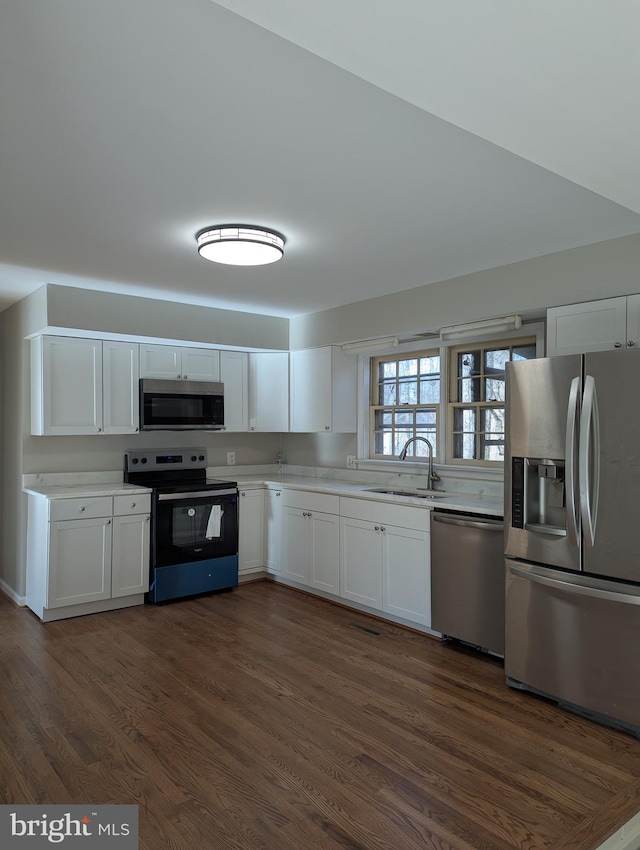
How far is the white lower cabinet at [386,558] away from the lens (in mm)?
3840

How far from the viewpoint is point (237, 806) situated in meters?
2.14

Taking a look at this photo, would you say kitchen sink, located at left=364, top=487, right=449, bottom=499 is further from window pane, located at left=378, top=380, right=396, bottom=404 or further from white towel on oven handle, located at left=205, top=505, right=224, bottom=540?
white towel on oven handle, located at left=205, top=505, right=224, bottom=540

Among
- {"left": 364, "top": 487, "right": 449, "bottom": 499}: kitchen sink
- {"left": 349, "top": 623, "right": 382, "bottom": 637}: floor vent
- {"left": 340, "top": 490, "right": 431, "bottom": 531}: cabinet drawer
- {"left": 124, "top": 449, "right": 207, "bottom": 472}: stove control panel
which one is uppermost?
{"left": 124, "top": 449, "right": 207, "bottom": 472}: stove control panel

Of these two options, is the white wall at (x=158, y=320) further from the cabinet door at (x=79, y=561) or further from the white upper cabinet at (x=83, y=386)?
the cabinet door at (x=79, y=561)

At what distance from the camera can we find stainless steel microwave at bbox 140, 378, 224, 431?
4754mm

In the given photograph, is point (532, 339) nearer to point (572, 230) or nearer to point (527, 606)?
point (572, 230)

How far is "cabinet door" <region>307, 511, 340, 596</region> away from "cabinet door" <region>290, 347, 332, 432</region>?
2.71 feet

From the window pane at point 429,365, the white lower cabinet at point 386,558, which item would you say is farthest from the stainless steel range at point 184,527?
the window pane at point 429,365

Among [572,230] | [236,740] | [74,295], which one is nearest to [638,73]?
[572,230]

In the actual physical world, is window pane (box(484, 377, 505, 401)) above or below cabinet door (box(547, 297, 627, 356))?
below

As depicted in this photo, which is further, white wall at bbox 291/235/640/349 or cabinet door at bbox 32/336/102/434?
cabinet door at bbox 32/336/102/434

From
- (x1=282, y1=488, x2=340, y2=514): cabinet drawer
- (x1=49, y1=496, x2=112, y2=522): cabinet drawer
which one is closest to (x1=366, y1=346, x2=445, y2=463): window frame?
(x1=282, y1=488, x2=340, y2=514): cabinet drawer

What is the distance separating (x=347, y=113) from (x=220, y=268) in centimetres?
190

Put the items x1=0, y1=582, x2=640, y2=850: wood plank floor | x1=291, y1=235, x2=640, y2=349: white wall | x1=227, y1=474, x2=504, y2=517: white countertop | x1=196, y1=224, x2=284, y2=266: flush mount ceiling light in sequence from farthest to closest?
1. x1=227, y1=474, x2=504, y2=517: white countertop
2. x1=291, y1=235, x2=640, y2=349: white wall
3. x1=196, y1=224, x2=284, y2=266: flush mount ceiling light
4. x1=0, y1=582, x2=640, y2=850: wood plank floor
